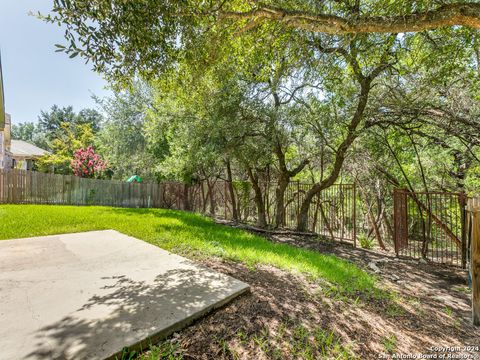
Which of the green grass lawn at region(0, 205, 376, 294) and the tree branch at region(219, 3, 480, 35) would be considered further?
→ the green grass lawn at region(0, 205, 376, 294)

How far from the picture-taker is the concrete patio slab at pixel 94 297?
168 cm

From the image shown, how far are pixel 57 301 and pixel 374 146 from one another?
308 inches

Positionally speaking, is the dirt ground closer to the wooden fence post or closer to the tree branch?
the wooden fence post

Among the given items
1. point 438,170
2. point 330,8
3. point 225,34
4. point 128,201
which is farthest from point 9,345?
point 128,201

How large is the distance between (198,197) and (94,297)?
9815 mm

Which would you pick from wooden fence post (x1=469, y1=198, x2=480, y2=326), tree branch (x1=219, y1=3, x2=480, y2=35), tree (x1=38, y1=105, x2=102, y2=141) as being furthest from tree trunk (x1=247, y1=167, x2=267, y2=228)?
tree (x1=38, y1=105, x2=102, y2=141)

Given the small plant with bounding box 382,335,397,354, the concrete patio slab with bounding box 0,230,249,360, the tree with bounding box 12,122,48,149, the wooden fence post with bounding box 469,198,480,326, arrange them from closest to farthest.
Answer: the concrete patio slab with bounding box 0,230,249,360 < the small plant with bounding box 382,335,397,354 < the wooden fence post with bounding box 469,198,480,326 < the tree with bounding box 12,122,48,149

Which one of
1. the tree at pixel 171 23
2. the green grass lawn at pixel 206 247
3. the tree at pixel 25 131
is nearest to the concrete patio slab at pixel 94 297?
the green grass lawn at pixel 206 247

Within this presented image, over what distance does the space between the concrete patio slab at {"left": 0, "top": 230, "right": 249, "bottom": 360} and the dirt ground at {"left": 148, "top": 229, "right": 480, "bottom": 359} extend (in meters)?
0.24

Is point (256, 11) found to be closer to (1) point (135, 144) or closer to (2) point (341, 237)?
(2) point (341, 237)

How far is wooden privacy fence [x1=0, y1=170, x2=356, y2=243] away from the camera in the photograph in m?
7.36

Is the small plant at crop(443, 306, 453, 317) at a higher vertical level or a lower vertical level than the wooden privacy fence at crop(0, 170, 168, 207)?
lower

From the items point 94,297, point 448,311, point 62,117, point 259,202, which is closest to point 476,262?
point 448,311

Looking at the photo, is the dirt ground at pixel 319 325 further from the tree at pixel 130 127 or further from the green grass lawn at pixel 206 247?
the tree at pixel 130 127
